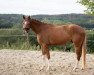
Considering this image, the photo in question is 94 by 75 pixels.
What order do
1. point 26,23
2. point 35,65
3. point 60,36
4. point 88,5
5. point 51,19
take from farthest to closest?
point 51,19 → point 88,5 → point 35,65 → point 60,36 → point 26,23

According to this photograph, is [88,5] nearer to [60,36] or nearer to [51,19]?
[51,19]

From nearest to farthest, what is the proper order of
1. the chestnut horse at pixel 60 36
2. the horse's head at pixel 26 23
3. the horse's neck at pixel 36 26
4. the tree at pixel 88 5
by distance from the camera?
the horse's head at pixel 26 23, the chestnut horse at pixel 60 36, the horse's neck at pixel 36 26, the tree at pixel 88 5

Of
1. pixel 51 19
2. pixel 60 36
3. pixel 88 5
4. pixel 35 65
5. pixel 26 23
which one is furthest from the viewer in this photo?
pixel 51 19

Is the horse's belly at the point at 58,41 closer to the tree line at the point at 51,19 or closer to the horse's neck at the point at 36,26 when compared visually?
the horse's neck at the point at 36,26

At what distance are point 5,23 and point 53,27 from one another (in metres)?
13.3

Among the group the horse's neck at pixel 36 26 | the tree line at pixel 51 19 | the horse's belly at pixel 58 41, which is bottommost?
the tree line at pixel 51 19

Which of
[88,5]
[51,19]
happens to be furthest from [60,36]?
[51,19]

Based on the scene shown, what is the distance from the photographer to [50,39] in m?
10.4

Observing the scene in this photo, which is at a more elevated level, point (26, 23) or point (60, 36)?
point (26, 23)

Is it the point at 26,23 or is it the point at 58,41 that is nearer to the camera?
the point at 26,23

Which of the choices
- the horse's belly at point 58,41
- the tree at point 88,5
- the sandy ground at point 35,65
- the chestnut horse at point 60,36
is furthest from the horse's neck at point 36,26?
the tree at point 88,5

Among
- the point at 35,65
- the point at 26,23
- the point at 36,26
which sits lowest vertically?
the point at 35,65

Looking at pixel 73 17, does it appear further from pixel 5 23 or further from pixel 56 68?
pixel 56 68

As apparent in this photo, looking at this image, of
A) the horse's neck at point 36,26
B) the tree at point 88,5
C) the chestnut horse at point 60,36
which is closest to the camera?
the chestnut horse at point 60,36
